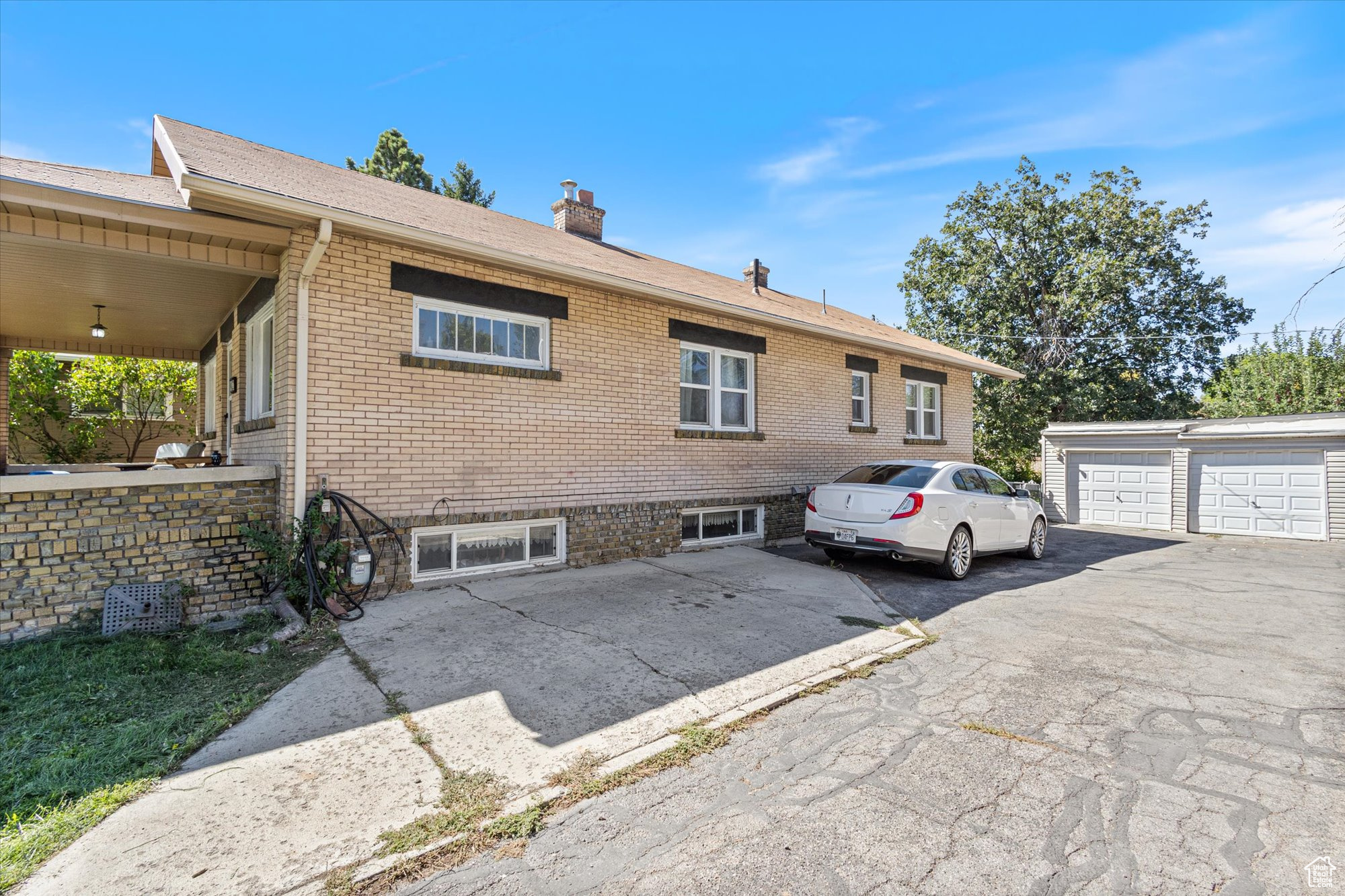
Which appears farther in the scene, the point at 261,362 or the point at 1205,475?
the point at 1205,475

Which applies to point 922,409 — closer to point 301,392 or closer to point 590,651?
Answer: point 590,651

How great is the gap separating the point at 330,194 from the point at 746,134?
9.18 m

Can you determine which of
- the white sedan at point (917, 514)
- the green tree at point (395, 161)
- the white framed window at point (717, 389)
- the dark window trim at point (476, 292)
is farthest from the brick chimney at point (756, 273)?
the green tree at point (395, 161)

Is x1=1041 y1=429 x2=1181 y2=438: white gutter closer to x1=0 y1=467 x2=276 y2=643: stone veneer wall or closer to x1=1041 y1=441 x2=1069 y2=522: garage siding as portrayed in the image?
x1=1041 y1=441 x2=1069 y2=522: garage siding

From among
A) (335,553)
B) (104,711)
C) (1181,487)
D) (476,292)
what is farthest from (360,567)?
(1181,487)

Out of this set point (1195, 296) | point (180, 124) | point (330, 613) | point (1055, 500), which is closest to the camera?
point (330, 613)

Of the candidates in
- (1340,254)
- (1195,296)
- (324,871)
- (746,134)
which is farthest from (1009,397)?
(324,871)

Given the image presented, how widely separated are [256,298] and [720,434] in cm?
665

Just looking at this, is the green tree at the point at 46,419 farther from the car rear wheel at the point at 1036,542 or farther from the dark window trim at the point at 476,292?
the car rear wheel at the point at 1036,542

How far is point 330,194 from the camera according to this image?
6.89m

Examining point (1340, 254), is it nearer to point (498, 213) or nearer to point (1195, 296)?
point (498, 213)

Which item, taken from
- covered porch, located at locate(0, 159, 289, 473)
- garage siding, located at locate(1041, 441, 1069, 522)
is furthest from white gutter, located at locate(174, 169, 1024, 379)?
garage siding, located at locate(1041, 441, 1069, 522)

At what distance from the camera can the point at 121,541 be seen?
5.62m

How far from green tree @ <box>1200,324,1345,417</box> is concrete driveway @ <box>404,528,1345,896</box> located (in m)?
23.7
